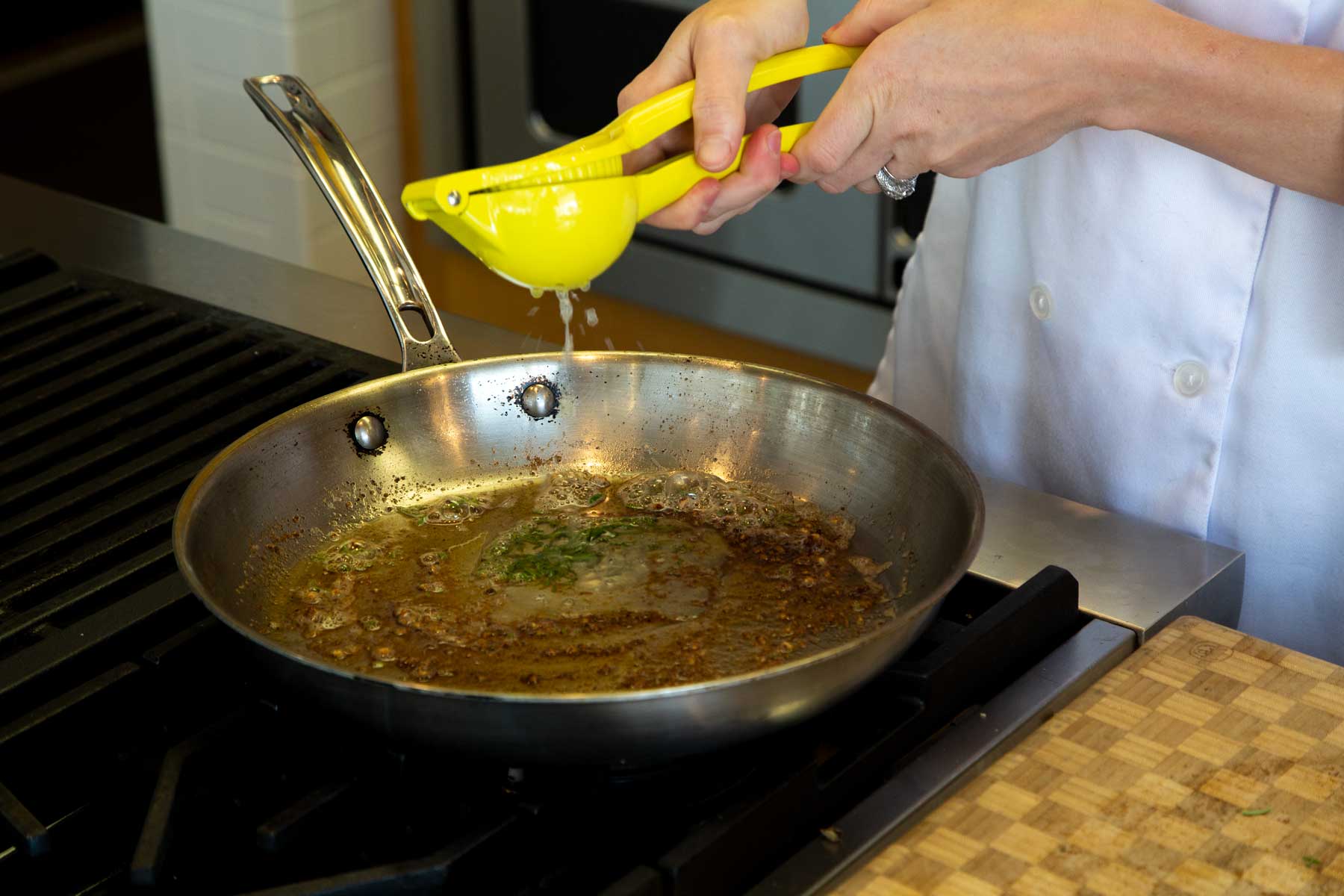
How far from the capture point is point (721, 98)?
0.80m

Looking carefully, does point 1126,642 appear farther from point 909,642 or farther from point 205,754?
point 205,754

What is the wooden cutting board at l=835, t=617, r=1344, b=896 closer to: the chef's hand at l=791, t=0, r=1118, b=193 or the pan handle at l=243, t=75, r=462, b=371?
the chef's hand at l=791, t=0, r=1118, b=193

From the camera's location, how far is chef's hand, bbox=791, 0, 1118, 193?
80 cm

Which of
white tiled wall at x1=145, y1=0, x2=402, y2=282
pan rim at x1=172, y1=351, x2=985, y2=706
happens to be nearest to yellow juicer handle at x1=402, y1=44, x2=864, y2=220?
pan rim at x1=172, y1=351, x2=985, y2=706

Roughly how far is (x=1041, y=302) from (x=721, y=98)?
332 millimetres

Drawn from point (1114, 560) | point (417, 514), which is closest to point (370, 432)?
point (417, 514)

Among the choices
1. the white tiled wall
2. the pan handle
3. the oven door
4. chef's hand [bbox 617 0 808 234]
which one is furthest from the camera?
the white tiled wall

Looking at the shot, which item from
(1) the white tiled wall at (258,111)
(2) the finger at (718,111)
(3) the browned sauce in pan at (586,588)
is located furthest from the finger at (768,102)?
(1) the white tiled wall at (258,111)

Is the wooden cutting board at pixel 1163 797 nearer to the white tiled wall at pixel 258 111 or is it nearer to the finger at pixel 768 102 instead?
the finger at pixel 768 102

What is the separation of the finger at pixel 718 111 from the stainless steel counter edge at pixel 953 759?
1.03ft

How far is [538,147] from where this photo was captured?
2229 mm

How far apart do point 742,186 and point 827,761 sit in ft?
1.16

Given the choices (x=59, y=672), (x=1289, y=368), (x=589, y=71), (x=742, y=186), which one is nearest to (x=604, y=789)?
(x=59, y=672)

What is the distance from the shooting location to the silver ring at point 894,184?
94 cm
